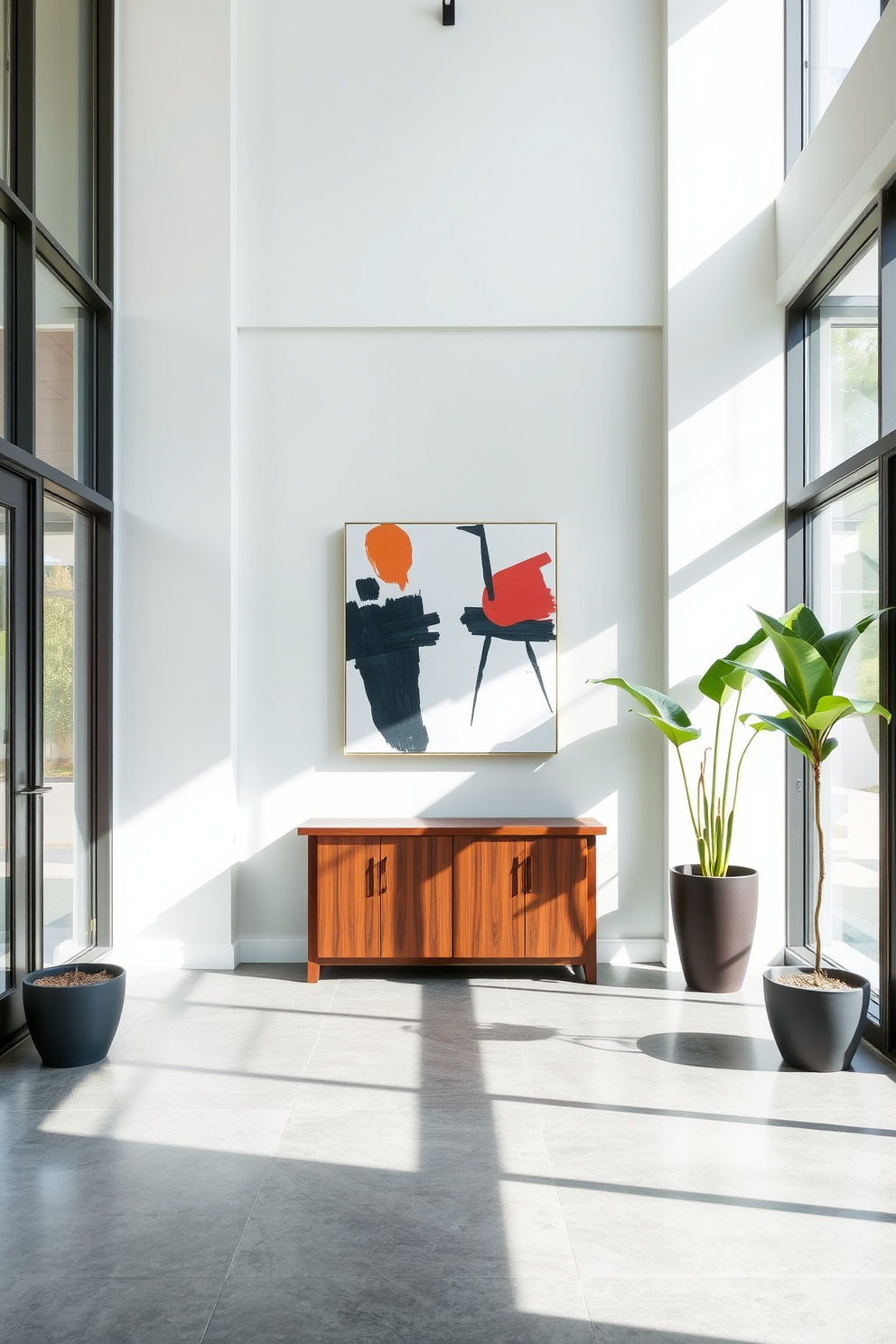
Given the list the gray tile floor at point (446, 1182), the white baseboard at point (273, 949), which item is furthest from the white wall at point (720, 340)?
the white baseboard at point (273, 949)

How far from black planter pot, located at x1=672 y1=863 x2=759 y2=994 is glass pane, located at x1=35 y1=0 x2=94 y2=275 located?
13.1ft

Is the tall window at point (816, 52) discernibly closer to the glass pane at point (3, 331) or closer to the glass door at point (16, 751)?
the glass pane at point (3, 331)

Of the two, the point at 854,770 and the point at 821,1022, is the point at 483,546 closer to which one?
the point at 854,770

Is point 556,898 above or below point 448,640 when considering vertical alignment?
below

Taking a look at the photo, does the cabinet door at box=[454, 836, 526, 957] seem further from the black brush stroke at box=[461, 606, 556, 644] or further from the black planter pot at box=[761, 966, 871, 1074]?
the black planter pot at box=[761, 966, 871, 1074]

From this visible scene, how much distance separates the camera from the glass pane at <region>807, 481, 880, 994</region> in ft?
13.1

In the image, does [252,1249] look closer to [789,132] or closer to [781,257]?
[781,257]

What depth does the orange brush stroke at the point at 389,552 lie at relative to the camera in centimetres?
512

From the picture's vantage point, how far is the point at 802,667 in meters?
3.57

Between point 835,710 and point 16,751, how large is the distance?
120 inches

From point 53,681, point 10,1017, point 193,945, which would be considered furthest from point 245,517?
point 10,1017

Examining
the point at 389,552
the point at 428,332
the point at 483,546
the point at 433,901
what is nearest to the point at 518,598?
the point at 483,546

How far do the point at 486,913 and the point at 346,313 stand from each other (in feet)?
10.0

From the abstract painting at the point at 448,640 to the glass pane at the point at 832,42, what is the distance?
7.91ft
